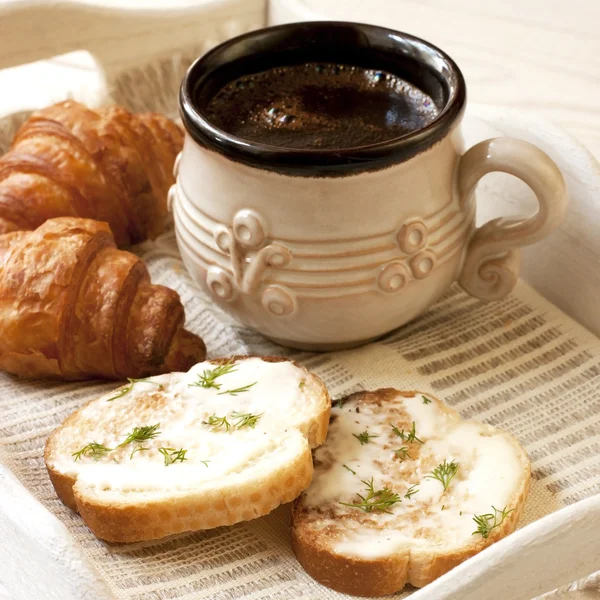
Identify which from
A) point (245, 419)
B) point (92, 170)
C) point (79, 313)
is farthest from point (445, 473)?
point (92, 170)

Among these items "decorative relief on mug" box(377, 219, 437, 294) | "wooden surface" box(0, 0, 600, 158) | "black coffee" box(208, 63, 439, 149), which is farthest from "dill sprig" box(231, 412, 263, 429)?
"wooden surface" box(0, 0, 600, 158)

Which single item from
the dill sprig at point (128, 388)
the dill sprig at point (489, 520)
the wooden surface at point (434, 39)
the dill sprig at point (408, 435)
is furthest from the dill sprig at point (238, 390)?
the wooden surface at point (434, 39)

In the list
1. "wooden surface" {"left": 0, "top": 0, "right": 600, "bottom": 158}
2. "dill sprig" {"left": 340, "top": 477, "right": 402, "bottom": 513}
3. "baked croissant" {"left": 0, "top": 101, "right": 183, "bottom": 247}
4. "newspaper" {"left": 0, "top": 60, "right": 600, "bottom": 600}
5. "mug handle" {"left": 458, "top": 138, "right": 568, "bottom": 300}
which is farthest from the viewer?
"wooden surface" {"left": 0, "top": 0, "right": 600, "bottom": 158}

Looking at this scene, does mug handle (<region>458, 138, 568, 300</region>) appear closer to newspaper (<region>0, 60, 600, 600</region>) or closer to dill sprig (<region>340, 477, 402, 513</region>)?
newspaper (<region>0, 60, 600, 600</region>)

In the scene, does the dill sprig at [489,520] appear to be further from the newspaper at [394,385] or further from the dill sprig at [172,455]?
the dill sprig at [172,455]

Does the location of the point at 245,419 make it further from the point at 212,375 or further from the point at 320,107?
the point at 320,107
